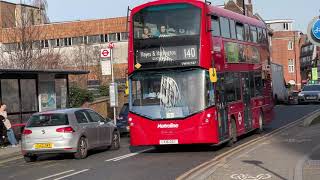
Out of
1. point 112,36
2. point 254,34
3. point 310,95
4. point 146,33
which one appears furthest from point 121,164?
point 112,36

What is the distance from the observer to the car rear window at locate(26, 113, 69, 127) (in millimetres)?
17281

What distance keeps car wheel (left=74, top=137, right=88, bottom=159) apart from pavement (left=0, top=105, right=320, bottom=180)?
0.53 feet

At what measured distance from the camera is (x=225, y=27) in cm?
1852

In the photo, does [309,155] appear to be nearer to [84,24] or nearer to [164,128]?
[164,128]

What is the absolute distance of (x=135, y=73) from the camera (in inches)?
680

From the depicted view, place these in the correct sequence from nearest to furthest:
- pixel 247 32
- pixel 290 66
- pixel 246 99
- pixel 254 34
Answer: pixel 246 99, pixel 247 32, pixel 254 34, pixel 290 66

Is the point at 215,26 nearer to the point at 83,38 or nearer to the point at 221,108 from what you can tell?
the point at 221,108

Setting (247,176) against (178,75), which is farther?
(178,75)

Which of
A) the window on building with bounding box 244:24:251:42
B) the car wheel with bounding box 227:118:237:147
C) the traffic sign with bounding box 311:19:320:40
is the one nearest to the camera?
the traffic sign with bounding box 311:19:320:40

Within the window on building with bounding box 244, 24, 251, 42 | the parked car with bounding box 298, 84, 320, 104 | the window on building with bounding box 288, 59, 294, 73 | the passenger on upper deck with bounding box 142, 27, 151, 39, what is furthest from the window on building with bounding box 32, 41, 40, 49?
the window on building with bounding box 288, 59, 294, 73

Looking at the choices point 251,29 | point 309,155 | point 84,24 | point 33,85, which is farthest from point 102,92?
point 84,24

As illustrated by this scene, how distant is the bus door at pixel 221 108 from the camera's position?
17.1 metres

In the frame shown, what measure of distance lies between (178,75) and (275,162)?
423 cm

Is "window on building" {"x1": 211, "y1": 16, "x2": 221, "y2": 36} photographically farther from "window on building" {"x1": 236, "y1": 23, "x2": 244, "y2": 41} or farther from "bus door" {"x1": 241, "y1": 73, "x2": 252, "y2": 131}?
"bus door" {"x1": 241, "y1": 73, "x2": 252, "y2": 131}
